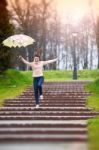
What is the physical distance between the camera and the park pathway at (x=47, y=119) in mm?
12914

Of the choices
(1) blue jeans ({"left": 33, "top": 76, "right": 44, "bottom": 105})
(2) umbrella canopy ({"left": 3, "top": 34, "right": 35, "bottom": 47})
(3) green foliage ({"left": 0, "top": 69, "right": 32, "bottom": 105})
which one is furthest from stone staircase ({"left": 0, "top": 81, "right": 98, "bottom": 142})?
(3) green foliage ({"left": 0, "top": 69, "right": 32, "bottom": 105})

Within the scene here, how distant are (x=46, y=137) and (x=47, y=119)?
2734 millimetres

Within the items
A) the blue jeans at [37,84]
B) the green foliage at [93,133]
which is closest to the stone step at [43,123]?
the green foliage at [93,133]

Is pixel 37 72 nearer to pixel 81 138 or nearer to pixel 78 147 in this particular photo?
pixel 81 138

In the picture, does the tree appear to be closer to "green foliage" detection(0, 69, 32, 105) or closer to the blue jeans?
"green foliage" detection(0, 69, 32, 105)

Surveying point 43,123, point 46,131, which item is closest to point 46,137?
point 46,131

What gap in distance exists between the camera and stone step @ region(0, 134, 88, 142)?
12570 millimetres

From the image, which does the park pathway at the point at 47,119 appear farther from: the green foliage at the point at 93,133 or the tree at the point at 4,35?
the tree at the point at 4,35

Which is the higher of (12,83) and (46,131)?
(12,83)

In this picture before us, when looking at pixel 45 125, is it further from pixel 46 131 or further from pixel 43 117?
pixel 43 117

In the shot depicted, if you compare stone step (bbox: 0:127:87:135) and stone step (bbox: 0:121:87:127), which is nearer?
stone step (bbox: 0:127:87:135)

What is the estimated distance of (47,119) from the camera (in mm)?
15477

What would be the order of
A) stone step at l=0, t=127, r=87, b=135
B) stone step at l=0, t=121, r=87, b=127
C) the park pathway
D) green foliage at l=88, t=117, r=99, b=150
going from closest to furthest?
1. green foliage at l=88, t=117, r=99, b=150
2. the park pathway
3. stone step at l=0, t=127, r=87, b=135
4. stone step at l=0, t=121, r=87, b=127

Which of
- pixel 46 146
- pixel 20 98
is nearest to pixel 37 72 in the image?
pixel 20 98
